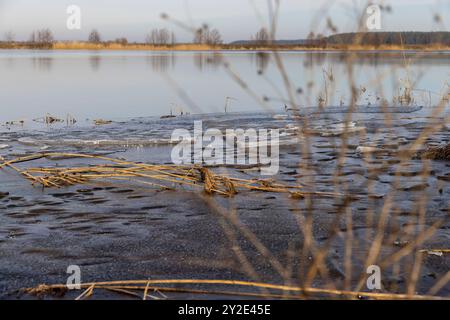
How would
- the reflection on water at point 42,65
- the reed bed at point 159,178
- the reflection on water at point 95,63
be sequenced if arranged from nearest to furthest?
the reed bed at point 159,178 → the reflection on water at point 42,65 → the reflection on water at point 95,63

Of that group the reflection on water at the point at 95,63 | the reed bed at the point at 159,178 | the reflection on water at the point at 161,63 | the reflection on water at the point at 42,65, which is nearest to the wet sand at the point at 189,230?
the reed bed at the point at 159,178

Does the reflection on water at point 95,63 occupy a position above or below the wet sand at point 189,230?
above

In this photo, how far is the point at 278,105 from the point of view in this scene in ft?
53.2

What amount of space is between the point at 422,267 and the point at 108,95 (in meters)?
15.7

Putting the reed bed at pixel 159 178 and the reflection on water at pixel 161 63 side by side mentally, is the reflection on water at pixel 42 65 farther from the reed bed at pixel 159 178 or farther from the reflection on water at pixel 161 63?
the reed bed at pixel 159 178

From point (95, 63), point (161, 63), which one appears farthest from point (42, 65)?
point (161, 63)

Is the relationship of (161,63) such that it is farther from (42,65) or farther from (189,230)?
(189,230)

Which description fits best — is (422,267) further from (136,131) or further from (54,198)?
(136,131)

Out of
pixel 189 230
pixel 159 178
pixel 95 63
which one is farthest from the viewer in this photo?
pixel 95 63

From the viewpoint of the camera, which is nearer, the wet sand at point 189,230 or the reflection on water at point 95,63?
the wet sand at point 189,230

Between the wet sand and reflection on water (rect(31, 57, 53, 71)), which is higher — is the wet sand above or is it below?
below

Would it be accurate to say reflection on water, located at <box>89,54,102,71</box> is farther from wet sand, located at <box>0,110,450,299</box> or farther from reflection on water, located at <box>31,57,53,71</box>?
wet sand, located at <box>0,110,450,299</box>

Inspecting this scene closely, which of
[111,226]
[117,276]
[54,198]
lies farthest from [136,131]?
[117,276]

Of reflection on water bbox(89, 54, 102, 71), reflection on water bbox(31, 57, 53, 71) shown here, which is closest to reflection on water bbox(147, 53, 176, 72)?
reflection on water bbox(89, 54, 102, 71)
